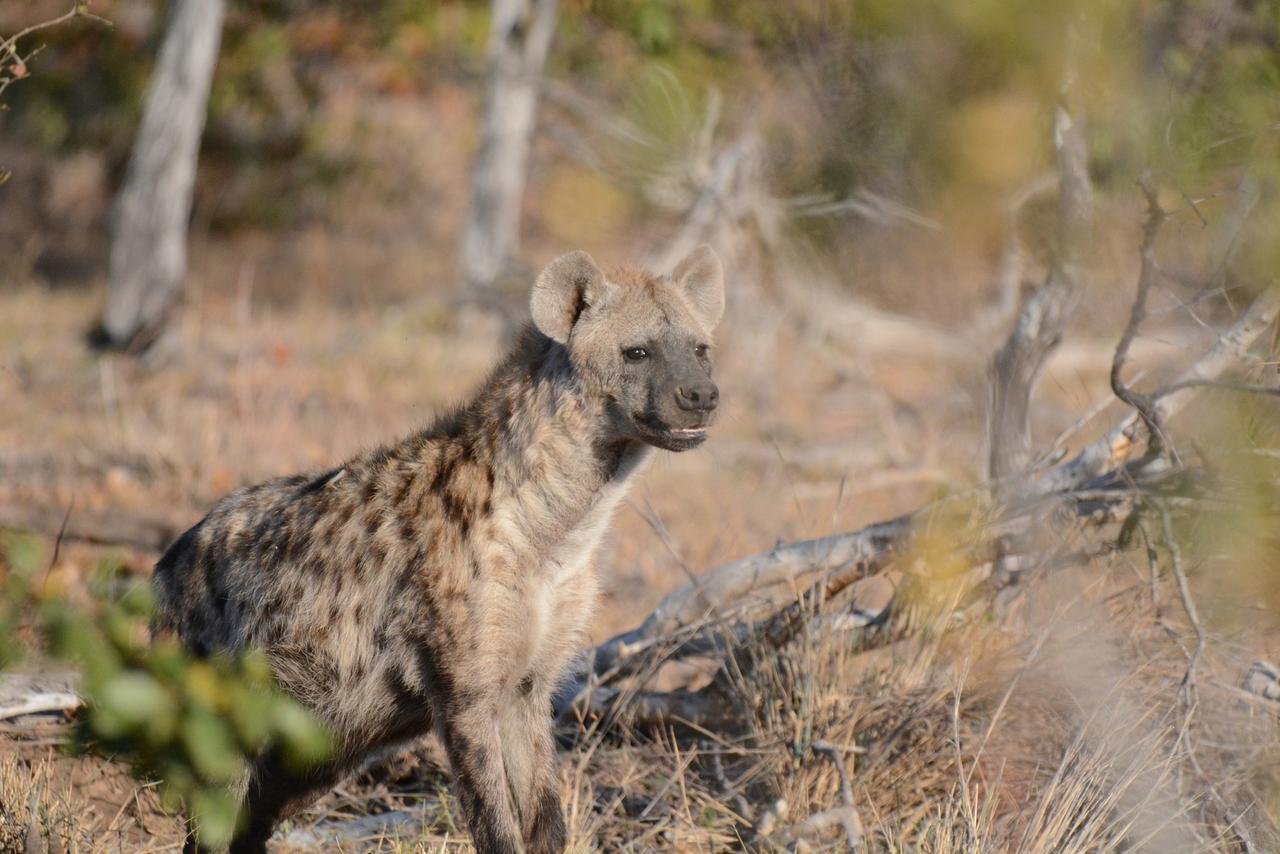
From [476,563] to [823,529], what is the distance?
3.55m

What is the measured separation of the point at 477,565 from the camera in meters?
3.42

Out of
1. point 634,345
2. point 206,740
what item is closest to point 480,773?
point 634,345

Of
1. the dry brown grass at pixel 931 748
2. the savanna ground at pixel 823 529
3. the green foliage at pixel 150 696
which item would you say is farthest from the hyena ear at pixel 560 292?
the green foliage at pixel 150 696

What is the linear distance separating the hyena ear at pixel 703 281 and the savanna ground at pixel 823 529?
0.55 m

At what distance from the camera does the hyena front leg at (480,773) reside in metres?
3.29

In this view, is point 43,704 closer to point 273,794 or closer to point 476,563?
point 273,794

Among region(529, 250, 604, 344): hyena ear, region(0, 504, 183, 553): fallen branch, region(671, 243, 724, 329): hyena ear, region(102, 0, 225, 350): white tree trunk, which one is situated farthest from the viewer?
region(102, 0, 225, 350): white tree trunk

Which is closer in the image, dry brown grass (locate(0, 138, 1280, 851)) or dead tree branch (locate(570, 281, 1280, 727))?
dry brown grass (locate(0, 138, 1280, 851))

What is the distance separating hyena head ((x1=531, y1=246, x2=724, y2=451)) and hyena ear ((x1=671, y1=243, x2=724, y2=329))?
0.09 metres

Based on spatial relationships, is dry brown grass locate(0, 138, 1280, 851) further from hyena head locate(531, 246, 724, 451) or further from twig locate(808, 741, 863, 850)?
hyena head locate(531, 246, 724, 451)

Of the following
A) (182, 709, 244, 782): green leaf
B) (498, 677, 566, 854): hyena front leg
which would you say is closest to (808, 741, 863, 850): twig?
(498, 677, 566, 854): hyena front leg

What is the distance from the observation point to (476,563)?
11.2 ft

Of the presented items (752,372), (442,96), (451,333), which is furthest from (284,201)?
(752,372)

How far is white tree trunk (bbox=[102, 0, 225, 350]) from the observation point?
33.6 ft
